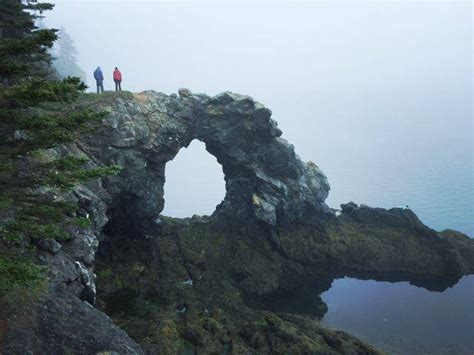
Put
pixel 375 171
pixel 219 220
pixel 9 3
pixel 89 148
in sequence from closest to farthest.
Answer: pixel 9 3 < pixel 89 148 < pixel 219 220 < pixel 375 171

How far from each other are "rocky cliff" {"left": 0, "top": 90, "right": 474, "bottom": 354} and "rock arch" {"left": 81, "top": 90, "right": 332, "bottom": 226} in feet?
0.49

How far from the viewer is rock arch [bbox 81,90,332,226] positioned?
3662 centimetres

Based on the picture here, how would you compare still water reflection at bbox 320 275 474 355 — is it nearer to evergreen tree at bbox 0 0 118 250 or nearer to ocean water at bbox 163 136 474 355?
ocean water at bbox 163 136 474 355

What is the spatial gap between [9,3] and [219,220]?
36225mm

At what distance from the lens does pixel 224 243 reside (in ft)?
157

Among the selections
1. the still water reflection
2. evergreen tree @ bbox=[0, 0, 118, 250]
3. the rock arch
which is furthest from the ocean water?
evergreen tree @ bbox=[0, 0, 118, 250]

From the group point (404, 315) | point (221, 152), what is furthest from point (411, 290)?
point (221, 152)

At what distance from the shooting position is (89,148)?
110 ft

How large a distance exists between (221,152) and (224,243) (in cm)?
1289

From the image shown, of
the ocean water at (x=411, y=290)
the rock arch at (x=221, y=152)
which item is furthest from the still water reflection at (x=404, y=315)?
the rock arch at (x=221, y=152)

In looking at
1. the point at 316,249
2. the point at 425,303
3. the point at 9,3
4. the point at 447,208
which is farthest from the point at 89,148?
the point at 447,208

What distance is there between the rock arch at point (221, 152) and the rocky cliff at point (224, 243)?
0.15 m

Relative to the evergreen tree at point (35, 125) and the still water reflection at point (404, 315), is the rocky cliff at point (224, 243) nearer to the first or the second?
the still water reflection at point (404, 315)

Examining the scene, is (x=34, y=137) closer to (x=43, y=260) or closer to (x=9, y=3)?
(x=43, y=260)
